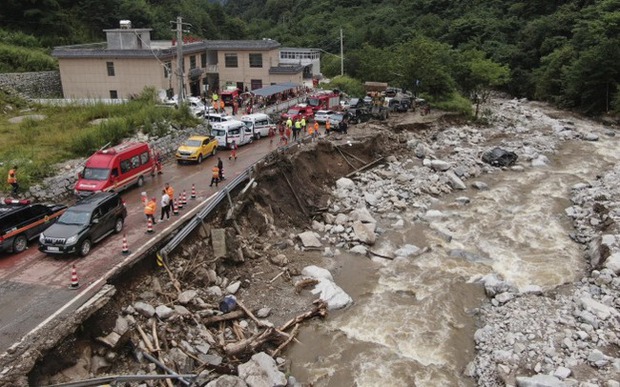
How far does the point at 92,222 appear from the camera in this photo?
17797mm

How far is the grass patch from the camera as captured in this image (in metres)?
23.7

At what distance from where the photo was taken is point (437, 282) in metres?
21.1

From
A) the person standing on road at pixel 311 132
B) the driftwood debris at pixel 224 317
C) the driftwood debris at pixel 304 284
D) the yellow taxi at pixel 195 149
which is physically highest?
the yellow taxi at pixel 195 149

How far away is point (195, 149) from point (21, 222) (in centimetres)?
1211

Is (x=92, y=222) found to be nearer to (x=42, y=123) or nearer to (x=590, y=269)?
(x=42, y=123)

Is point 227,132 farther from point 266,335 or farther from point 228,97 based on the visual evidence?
point 266,335

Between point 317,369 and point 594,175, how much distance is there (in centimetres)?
2863

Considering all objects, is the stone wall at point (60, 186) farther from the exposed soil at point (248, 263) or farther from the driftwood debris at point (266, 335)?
the driftwood debris at point (266, 335)

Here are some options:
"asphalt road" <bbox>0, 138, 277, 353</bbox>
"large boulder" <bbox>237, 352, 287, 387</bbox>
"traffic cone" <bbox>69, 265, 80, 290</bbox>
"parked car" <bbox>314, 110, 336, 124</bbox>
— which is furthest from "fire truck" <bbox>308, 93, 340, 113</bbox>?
"large boulder" <bbox>237, 352, 287, 387</bbox>

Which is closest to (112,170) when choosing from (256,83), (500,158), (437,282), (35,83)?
(437,282)

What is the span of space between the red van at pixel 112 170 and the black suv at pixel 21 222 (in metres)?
2.41

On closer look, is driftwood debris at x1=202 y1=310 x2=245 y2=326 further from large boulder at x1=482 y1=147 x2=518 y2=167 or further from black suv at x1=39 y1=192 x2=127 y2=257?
large boulder at x1=482 y1=147 x2=518 y2=167

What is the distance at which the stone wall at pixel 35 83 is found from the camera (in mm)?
43244

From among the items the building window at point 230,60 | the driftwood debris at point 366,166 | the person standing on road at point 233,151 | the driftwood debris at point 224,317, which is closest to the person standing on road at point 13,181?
the driftwood debris at point 224,317
